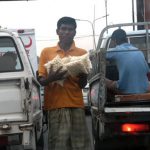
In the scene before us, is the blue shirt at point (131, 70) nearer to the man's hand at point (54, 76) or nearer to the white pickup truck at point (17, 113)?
the white pickup truck at point (17, 113)

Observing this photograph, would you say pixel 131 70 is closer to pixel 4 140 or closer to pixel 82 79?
pixel 82 79

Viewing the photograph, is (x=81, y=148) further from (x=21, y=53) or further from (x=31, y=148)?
(x=21, y=53)

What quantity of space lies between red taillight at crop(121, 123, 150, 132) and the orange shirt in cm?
98

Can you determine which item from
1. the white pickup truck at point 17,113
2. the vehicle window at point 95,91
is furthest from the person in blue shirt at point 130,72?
the white pickup truck at point 17,113

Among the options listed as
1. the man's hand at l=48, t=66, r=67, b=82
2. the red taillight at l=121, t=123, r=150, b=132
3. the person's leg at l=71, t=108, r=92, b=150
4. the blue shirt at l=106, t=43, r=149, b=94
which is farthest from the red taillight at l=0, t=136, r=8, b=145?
the blue shirt at l=106, t=43, r=149, b=94

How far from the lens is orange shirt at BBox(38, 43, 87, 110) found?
19.5 ft

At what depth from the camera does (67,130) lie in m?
5.89

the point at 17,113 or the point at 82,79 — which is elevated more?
Answer: the point at 82,79

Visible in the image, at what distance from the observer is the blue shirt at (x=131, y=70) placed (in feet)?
24.8

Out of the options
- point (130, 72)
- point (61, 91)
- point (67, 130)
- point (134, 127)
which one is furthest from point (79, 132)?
point (130, 72)

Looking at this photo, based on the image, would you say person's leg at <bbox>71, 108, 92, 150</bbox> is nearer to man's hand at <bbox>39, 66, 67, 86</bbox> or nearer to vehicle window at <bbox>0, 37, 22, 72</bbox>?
man's hand at <bbox>39, 66, 67, 86</bbox>

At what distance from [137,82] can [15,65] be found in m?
1.60

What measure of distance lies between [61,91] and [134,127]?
1.32m

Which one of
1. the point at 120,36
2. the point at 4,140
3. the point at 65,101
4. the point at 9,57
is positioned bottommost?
the point at 4,140
